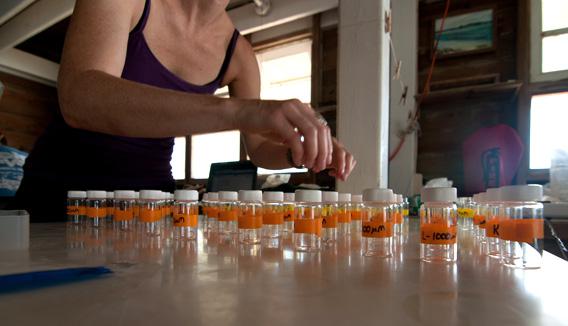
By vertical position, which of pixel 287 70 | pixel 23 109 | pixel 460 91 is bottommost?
pixel 460 91

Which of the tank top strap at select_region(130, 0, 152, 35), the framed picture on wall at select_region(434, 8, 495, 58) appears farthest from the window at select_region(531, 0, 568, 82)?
the tank top strap at select_region(130, 0, 152, 35)

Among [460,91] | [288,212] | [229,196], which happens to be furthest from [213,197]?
[460,91]

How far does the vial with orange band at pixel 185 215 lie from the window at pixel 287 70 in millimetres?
2650

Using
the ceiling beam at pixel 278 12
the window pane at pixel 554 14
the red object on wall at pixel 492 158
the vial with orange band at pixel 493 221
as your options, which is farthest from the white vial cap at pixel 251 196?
the window pane at pixel 554 14

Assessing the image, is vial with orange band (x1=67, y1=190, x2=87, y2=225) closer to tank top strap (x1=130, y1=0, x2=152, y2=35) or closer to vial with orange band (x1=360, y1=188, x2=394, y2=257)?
tank top strap (x1=130, y1=0, x2=152, y2=35)

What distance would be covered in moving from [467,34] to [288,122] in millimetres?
2559

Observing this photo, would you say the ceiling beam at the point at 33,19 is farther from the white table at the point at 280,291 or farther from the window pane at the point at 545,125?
the window pane at the point at 545,125

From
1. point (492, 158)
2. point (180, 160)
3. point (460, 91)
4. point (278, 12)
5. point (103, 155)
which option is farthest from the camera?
point (180, 160)

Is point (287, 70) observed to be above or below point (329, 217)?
above

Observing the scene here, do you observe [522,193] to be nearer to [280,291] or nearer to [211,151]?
[280,291]

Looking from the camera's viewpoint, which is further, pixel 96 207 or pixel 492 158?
pixel 492 158

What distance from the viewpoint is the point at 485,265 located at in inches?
24.4

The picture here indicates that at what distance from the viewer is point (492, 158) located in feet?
7.29

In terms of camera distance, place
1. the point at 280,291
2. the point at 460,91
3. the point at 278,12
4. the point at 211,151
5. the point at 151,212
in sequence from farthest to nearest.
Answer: the point at 211,151
the point at 278,12
the point at 460,91
the point at 151,212
the point at 280,291
